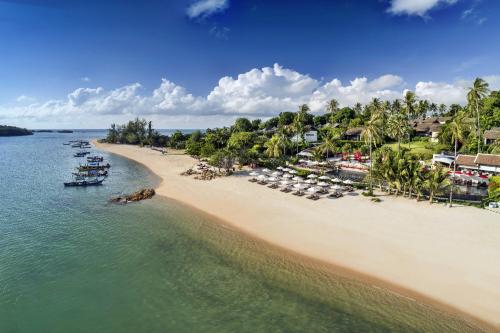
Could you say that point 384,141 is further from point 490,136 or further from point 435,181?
point 435,181

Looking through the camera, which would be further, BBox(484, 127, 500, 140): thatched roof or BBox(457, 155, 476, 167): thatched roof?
BBox(484, 127, 500, 140): thatched roof

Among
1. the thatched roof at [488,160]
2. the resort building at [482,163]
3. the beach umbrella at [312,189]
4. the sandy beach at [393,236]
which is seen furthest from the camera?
the resort building at [482,163]

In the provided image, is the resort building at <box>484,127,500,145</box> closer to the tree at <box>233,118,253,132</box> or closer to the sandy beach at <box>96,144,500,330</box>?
the sandy beach at <box>96,144,500,330</box>

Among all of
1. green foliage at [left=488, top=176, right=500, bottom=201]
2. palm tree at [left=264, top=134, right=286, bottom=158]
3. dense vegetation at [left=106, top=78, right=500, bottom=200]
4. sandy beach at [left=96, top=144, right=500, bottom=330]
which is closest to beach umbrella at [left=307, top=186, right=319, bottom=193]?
sandy beach at [left=96, top=144, right=500, bottom=330]

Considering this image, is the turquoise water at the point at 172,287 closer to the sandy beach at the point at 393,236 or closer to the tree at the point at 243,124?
the sandy beach at the point at 393,236

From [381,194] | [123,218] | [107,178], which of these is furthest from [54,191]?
[381,194]

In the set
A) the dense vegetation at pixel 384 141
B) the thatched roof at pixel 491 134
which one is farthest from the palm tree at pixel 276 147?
the thatched roof at pixel 491 134

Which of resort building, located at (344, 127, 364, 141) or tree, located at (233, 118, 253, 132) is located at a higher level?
tree, located at (233, 118, 253, 132)
